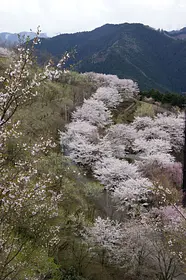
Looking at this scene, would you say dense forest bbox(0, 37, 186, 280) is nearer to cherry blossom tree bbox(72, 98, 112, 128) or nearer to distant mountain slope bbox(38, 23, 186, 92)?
cherry blossom tree bbox(72, 98, 112, 128)

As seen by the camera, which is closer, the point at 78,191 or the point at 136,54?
the point at 78,191

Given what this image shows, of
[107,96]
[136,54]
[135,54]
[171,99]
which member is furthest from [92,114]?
[136,54]

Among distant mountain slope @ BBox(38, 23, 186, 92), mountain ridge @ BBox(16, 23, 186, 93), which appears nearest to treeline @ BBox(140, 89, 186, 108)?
mountain ridge @ BBox(16, 23, 186, 93)

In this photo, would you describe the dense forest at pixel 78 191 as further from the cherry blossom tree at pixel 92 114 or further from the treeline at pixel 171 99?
the treeline at pixel 171 99

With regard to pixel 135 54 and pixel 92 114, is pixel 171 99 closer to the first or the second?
pixel 92 114

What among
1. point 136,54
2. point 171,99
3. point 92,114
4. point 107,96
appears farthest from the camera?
point 136,54

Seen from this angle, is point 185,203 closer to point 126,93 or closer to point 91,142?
point 91,142

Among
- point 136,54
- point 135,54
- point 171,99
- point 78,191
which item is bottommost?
point 78,191

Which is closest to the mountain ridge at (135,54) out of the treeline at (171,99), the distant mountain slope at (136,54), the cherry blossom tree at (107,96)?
the distant mountain slope at (136,54)

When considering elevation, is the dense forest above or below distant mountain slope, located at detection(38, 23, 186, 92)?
below

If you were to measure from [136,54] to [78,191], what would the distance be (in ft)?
374

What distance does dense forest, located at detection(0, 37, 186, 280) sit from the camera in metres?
4.89

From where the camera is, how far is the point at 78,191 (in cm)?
1722

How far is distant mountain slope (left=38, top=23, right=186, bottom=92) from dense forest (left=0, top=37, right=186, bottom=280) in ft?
215
